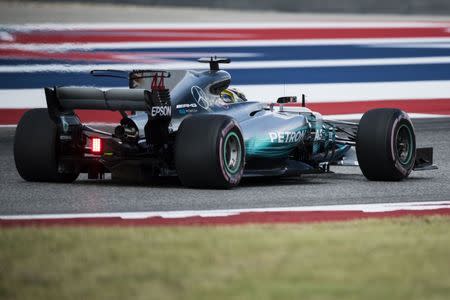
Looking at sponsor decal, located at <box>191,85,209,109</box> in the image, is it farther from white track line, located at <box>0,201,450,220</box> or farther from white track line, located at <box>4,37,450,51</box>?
white track line, located at <box>4,37,450,51</box>

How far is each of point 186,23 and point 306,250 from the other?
1536cm

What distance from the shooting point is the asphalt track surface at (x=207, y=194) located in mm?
9750

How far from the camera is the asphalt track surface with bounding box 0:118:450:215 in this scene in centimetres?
975

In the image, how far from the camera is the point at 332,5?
79.4 feet

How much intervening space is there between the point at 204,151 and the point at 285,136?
1.41 meters

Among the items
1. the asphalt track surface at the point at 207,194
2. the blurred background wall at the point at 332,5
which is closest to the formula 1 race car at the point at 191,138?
the asphalt track surface at the point at 207,194

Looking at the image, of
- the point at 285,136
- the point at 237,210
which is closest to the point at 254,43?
the point at 285,136

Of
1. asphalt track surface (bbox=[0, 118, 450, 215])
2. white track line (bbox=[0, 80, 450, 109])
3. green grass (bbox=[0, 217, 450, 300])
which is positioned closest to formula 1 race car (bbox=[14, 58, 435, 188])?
asphalt track surface (bbox=[0, 118, 450, 215])

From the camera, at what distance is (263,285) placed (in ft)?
20.4

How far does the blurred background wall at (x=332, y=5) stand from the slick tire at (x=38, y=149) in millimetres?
12691

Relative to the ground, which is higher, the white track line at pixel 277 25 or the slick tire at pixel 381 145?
the white track line at pixel 277 25

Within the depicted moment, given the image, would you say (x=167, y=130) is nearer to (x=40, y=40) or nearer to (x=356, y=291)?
(x=356, y=291)

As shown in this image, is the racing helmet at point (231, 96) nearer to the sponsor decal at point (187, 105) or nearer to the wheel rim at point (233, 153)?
the sponsor decal at point (187, 105)

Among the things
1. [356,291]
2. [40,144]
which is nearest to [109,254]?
[356,291]
